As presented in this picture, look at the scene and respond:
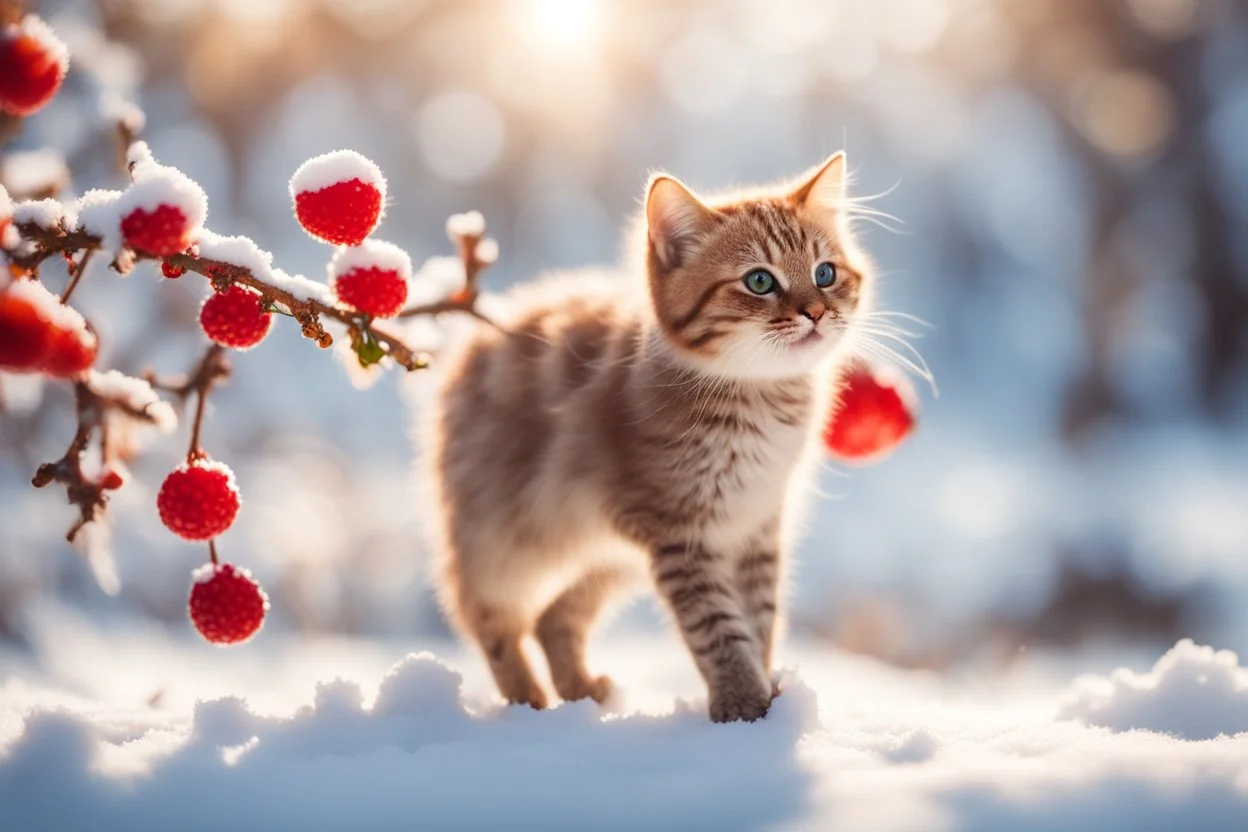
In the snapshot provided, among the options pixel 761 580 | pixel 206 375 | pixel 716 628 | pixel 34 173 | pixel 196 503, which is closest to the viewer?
pixel 196 503

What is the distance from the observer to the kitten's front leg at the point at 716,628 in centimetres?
144

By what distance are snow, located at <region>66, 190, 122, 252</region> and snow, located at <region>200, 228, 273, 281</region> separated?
80 millimetres

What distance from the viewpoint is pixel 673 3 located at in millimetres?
3588

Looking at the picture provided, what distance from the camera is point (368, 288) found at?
0.92 metres

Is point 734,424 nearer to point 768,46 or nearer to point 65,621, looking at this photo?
point 65,621

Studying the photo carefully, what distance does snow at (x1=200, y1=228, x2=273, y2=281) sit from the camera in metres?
0.90

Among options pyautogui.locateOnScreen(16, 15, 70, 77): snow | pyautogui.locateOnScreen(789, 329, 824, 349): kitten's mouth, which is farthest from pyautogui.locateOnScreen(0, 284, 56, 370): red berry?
pyautogui.locateOnScreen(789, 329, 824, 349): kitten's mouth

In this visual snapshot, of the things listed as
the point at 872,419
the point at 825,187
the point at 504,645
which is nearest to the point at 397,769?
the point at 504,645

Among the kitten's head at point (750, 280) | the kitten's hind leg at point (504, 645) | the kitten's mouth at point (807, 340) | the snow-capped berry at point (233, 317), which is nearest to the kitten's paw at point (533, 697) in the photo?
the kitten's hind leg at point (504, 645)

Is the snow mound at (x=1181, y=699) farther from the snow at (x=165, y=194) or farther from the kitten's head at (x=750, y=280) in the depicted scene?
the snow at (x=165, y=194)

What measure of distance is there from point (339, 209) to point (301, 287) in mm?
80

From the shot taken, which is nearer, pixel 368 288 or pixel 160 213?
pixel 160 213

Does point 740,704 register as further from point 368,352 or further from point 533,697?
point 368,352

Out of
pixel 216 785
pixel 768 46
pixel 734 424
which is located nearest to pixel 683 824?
pixel 216 785
